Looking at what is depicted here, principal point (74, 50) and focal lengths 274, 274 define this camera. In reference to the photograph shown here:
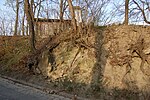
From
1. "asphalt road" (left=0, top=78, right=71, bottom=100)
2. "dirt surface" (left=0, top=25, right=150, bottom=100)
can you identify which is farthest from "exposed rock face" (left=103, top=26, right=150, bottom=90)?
"asphalt road" (left=0, top=78, right=71, bottom=100)

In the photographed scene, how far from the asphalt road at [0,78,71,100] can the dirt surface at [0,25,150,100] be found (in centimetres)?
118

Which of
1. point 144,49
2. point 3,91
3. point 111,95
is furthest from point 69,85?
point 144,49

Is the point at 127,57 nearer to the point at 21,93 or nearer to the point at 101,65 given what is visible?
the point at 101,65

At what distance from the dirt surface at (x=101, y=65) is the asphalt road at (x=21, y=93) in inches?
46.6

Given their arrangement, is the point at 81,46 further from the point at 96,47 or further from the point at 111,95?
the point at 111,95

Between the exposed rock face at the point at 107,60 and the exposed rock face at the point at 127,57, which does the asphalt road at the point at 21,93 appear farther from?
the exposed rock face at the point at 127,57

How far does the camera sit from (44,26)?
2186 cm

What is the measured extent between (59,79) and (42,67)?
1992 mm

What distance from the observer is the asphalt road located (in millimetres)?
11234

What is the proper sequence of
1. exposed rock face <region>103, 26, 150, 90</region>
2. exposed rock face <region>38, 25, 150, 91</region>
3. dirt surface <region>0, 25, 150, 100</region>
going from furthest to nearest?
exposed rock face <region>38, 25, 150, 91</region>, exposed rock face <region>103, 26, 150, 90</region>, dirt surface <region>0, 25, 150, 100</region>

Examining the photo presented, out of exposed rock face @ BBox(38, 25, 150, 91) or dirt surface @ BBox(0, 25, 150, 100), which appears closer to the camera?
dirt surface @ BBox(0, 25, 150, 100)

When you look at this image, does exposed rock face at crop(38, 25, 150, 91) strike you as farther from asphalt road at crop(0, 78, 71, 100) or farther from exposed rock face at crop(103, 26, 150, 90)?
asphalt road at crop(0, 78, 71, 100)

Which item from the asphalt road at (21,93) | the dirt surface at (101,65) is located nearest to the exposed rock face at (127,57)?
the dirt surface at (101,65)

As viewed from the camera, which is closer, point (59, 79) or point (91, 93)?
point (91, 93)
